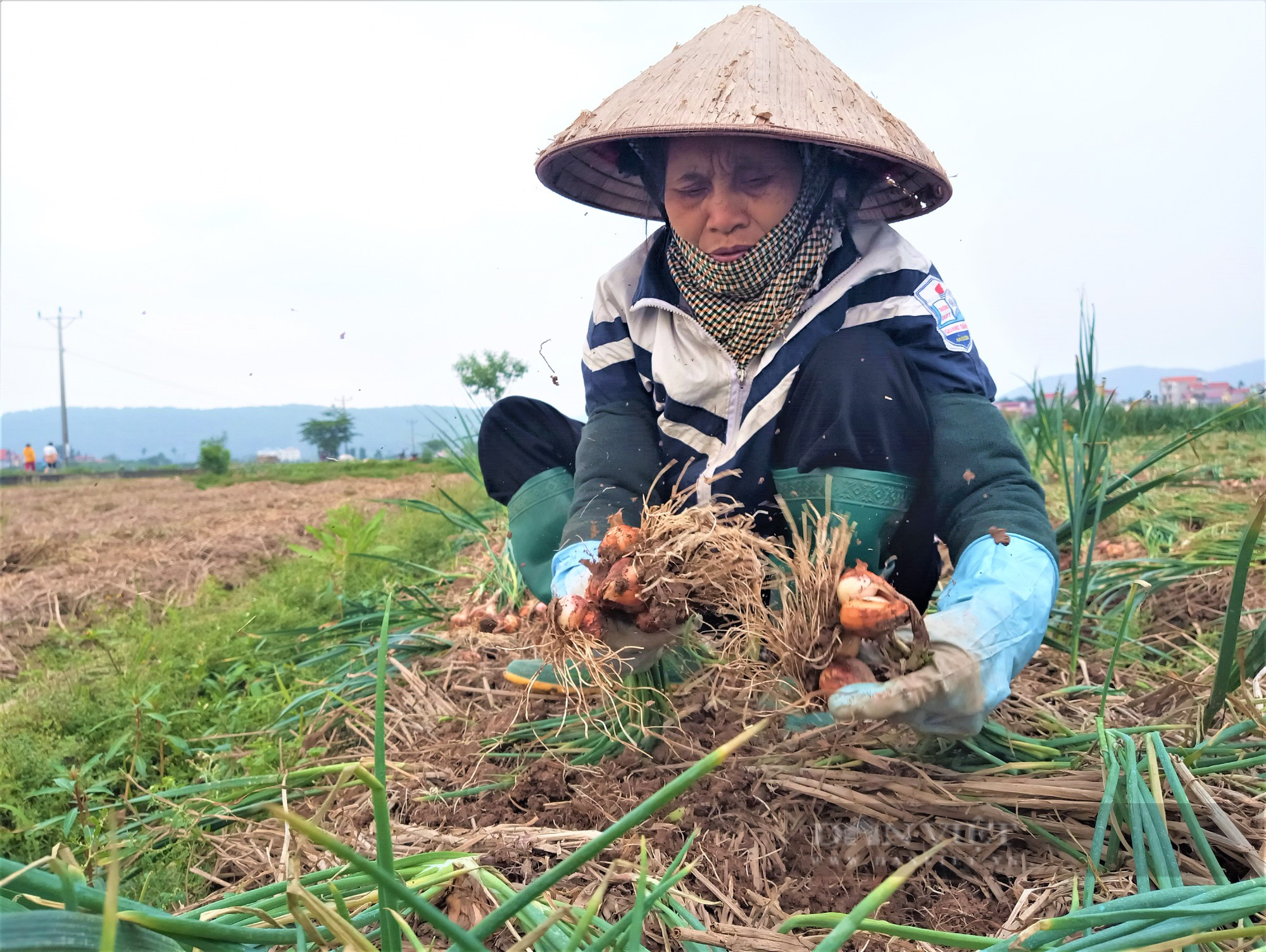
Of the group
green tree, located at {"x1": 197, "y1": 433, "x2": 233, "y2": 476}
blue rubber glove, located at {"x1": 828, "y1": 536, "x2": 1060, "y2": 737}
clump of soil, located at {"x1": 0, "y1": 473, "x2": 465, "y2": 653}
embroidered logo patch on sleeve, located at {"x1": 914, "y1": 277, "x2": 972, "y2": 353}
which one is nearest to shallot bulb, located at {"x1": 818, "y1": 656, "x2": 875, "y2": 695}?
blue rubber glove, located at {"x1": 828, "y1": 536, "x2": 1060, "y2": 737}

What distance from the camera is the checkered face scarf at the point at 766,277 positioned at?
5.30ft

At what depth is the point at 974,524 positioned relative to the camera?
141 cm

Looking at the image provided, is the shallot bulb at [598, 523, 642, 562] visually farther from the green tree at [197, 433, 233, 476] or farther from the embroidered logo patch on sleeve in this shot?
the green tree at [197, 433, 233, 476]

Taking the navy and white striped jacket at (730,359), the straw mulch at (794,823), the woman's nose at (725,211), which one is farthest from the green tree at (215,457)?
the woman's nose at (725,211)

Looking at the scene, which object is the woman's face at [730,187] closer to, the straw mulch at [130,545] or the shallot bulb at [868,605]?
the shallot bulb at [868,605]

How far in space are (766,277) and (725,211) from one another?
0.16 meters

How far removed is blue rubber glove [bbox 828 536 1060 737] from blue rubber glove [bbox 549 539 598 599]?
50 cm

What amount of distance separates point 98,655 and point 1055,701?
2931mm

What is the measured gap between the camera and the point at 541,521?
85.4 inches

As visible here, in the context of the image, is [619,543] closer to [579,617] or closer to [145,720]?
[579,617]

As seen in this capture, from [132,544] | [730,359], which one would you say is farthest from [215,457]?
[730,359]

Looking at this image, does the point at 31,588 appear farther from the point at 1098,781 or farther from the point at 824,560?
the point at 1098,781

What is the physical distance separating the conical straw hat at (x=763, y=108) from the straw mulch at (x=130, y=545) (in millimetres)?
3067

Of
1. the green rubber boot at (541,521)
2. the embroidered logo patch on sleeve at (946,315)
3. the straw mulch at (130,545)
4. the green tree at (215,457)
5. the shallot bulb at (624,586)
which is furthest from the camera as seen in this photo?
the green tree at (215,457)
